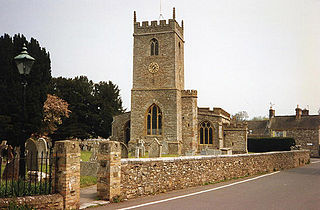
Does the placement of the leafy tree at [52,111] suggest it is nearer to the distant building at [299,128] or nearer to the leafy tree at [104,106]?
the leafy tree at [104,106]

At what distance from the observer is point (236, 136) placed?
36.2 metres

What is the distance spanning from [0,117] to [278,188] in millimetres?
10742

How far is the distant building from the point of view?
4819 cm

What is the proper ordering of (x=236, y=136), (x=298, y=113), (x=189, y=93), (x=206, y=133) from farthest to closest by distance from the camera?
(x=298, y=113), (x=236, y=136), (x=206, y=133), (x=189, y=93)

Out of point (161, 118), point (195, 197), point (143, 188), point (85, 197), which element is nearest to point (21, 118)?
point (85, 197)

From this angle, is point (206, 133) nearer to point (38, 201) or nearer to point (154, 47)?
point (154, 47)

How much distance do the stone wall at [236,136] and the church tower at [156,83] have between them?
6.60 m

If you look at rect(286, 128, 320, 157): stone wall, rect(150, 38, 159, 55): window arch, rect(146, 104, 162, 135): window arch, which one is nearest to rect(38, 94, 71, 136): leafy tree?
Answer: rect(146, 104, 162, 135): window arch

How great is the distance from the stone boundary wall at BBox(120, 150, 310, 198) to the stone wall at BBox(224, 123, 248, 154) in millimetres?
16042

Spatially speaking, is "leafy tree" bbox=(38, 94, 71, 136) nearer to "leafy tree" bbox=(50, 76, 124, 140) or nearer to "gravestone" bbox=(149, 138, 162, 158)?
"leafy tree" bbox=(50, 76, 124, 140)

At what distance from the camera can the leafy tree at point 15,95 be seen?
1145 cm

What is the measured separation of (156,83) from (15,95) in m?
22.0

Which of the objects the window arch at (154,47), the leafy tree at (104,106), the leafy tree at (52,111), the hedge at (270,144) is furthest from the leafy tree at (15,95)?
the hedge at (270,144)

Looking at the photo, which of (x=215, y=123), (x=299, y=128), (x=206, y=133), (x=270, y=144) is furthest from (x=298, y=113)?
(x=206, y=133)
